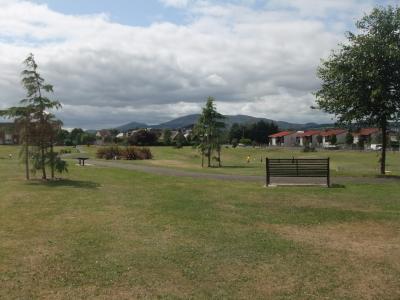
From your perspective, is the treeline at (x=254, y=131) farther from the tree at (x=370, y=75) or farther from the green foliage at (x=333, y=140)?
the tree at (x=370, y=75)

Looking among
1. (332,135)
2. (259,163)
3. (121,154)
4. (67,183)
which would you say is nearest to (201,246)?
(67,183)

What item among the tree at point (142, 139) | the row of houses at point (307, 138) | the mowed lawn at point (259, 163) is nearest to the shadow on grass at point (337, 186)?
the mowed lawn at point (259, 163)

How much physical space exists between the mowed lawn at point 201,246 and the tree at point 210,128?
107 feet

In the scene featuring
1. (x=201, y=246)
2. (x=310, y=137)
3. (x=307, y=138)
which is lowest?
(x=201, y=246)

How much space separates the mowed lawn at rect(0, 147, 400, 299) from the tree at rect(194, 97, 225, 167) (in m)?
32.6

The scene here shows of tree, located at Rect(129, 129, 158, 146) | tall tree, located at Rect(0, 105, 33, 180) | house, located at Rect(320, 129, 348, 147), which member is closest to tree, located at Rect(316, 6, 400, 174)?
tall tree, located at Rect(0, 105, 33, 180)

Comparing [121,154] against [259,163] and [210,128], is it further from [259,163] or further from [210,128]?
[259,163]

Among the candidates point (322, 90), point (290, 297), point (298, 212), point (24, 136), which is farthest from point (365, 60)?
point (290, 297)

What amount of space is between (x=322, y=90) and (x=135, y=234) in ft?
61.3

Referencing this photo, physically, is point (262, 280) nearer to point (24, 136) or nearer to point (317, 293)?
point (317, 293)

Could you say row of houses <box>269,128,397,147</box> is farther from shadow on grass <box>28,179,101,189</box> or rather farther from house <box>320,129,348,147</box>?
shadow on grass <box>28,179,101,189</box>

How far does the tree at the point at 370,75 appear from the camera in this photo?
23.7m

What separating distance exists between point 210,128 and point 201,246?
40022 millimetres

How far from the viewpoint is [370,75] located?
23219mm
